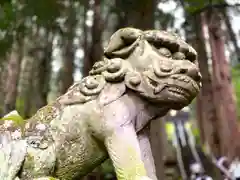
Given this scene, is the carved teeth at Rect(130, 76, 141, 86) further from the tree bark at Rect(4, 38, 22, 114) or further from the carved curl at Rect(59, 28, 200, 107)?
the tree bark at Rect(4, 38, 22, 114)

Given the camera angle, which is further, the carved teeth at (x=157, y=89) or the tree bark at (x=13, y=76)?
the tree bark at (x=13, y=76)

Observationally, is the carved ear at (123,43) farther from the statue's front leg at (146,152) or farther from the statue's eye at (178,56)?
the statue's front leg at (146,152)

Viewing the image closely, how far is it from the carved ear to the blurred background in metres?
1.99

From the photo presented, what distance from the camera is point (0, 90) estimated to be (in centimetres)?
632

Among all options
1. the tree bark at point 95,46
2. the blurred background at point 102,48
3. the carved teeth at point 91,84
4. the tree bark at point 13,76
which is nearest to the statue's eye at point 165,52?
the carved teeth at point 91,84

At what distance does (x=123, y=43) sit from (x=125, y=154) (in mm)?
515

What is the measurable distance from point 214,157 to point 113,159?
17.1 ft

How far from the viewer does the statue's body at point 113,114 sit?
1.48 meters

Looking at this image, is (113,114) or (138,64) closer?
(113,114)

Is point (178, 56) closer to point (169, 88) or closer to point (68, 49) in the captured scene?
point (169, 88)

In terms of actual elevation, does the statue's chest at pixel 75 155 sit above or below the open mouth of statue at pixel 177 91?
below

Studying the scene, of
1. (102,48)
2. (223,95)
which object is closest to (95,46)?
(102,48)

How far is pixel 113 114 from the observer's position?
1511mm

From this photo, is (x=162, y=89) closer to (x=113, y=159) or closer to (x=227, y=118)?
(x=113, y=159)
